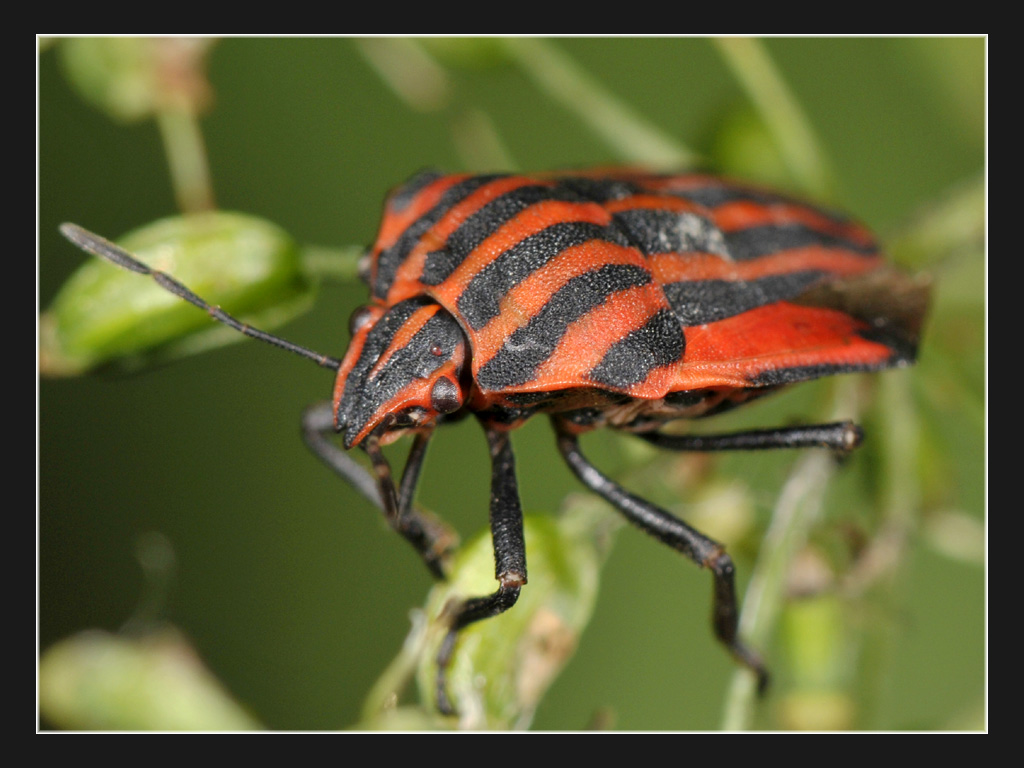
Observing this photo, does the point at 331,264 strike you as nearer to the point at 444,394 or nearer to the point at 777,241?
the point at 444,394

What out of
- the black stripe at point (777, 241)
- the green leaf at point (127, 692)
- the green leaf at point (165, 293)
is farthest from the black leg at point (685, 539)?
the green leaf at point (127, 692)

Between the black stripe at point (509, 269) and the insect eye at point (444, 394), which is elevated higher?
the black stripe at point (509, 269)

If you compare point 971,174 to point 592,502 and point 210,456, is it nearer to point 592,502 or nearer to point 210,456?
point 592,502

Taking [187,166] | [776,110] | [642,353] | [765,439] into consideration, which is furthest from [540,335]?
[187,166]

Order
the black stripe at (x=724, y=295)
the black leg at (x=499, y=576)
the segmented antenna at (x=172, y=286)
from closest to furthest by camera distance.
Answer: the black leg at (x=499, y=576) < the segmented antenna at (x=172, y=286) < the black stripe at (x=724, y=295)

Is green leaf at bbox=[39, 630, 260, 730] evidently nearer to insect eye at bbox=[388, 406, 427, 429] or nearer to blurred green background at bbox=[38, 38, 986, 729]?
blurred green background at bbox=[38, 38, 986, 729]

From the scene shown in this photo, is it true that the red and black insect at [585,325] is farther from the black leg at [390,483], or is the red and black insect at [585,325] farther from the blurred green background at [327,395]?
the blurred green background at [327,395]

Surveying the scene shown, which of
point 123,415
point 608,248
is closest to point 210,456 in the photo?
point 123,415
